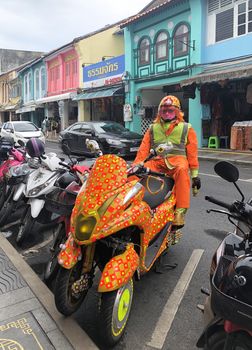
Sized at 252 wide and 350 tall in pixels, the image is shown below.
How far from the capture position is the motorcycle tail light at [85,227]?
2820 millimetres

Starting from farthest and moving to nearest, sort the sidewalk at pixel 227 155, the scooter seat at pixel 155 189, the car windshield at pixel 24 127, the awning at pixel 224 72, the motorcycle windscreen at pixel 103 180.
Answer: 1. the car windshield at pixel 24 127
2. the awning at pixel 224 72
3. the sidewalk at pixel 227 155
4. the scooter seat at pixel 155 189
5. the motorcycle windscreen at pixel 103 180

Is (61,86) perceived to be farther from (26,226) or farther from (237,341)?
(237,341)

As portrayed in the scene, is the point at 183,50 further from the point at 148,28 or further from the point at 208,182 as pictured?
the point at 208,182

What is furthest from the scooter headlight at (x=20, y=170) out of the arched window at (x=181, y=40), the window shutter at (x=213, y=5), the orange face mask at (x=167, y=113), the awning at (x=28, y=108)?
the awning at (x=28, y=108)

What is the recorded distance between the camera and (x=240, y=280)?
6.25 feet

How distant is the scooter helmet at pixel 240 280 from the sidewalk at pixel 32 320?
4.46 feet

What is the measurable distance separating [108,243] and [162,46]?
686 inches

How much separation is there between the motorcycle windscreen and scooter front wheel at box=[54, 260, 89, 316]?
543 mm

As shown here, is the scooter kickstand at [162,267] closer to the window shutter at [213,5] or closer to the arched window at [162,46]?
the window shutter at [213,5]

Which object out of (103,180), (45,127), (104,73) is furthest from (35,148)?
(45,127)

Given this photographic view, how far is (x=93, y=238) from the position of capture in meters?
2.81

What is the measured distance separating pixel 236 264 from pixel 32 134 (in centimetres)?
1816

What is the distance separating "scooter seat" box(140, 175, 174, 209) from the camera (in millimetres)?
3731

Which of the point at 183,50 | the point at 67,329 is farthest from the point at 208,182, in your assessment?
the point at 183,50
